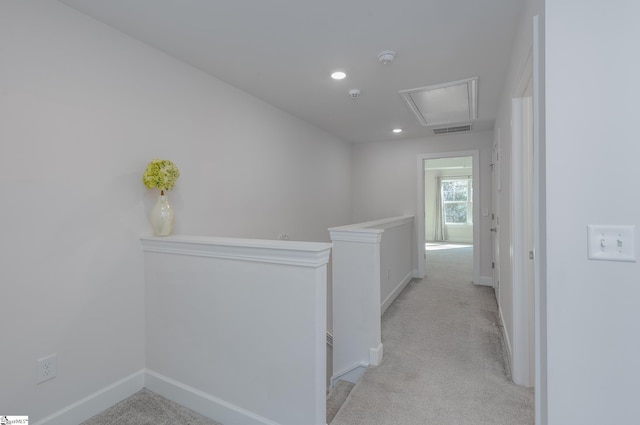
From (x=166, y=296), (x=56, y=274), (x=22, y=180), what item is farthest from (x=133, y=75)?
(x=166, y=296)

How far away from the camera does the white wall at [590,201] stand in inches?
39.4

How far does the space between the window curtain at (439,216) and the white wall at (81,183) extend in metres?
9.10

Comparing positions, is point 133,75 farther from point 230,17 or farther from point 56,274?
point 56,274

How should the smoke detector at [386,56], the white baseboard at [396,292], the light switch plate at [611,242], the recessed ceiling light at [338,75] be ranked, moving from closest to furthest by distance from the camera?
the light switch plate at [611,242], the smoke detector at [386,56], the recessed ceiling light at [338,75], the white baseboard at [396,292]

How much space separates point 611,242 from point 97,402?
2683 mm

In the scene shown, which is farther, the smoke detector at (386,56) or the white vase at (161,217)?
the smoke detector at (386,56)

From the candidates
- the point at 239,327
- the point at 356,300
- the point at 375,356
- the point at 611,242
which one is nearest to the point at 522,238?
the point at 611,242

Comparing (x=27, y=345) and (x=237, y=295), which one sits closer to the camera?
(x=27, y=345)

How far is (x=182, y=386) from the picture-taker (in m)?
1.96

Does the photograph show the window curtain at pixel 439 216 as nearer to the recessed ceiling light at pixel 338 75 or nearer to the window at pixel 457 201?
the window at pixel 457 201

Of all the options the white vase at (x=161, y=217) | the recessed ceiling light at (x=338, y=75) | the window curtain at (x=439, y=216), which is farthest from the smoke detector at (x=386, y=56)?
the window curtain at (x=439, y=216)

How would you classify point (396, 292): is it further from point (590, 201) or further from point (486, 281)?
point (590, 201)

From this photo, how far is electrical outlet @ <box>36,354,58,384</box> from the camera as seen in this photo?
5.44 feet

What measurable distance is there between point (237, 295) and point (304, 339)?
0.47 m
